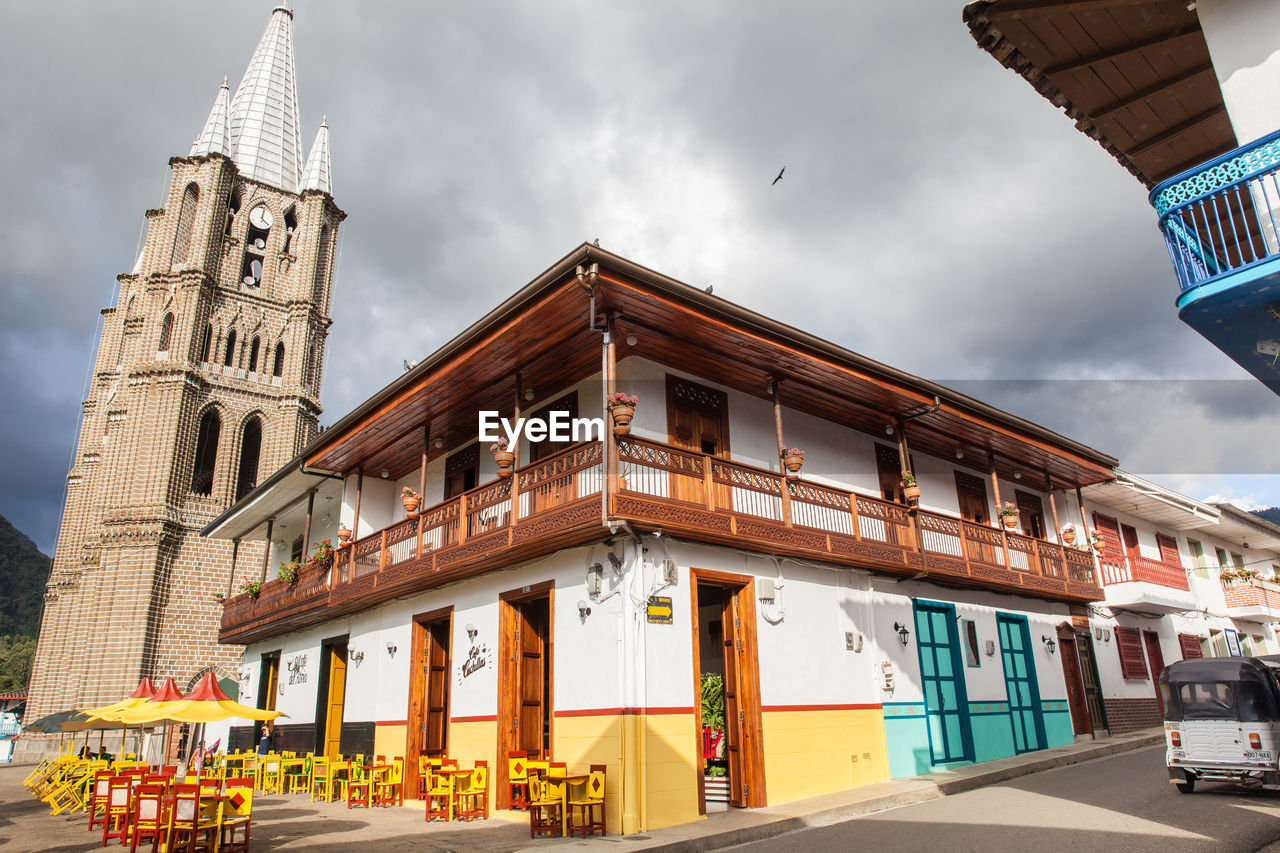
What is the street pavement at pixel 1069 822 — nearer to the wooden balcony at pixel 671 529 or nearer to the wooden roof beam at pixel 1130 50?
the wooden balcony at pixel 671 529

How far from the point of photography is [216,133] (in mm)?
43844

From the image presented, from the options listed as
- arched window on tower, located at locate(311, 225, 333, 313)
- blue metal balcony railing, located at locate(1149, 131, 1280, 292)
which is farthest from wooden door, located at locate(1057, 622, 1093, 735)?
arched window on tower, located at locate(311, 225, 333, 313)

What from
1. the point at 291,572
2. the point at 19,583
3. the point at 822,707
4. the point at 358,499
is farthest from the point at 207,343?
the point at 19,583

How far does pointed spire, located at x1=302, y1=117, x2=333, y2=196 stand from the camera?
46875 millimetres

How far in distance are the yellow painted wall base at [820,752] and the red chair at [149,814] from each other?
7.17 metres

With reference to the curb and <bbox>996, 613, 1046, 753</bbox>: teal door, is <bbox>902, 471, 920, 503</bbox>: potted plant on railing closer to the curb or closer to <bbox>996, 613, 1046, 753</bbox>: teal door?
<bbox>996, 613, 1046, 753</bbox>: teal door

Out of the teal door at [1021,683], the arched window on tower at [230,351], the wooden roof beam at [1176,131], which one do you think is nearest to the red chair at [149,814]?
the wooden roof beam at [1176,131]

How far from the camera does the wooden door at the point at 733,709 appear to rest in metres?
10.7

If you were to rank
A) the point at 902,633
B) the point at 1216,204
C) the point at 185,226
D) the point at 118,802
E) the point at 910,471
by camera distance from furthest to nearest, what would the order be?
the point at 185,226 → the point at 910,471 → the point at 902,633 → the point at 118,802 → the point at 1216,204

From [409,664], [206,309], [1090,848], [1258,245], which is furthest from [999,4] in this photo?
[206,309]

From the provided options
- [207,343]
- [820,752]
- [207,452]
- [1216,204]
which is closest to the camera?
[1216,204]

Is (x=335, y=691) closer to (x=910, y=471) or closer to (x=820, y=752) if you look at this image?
(x=820, y=752)

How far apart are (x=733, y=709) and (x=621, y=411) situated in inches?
178

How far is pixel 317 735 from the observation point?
56.4ft
